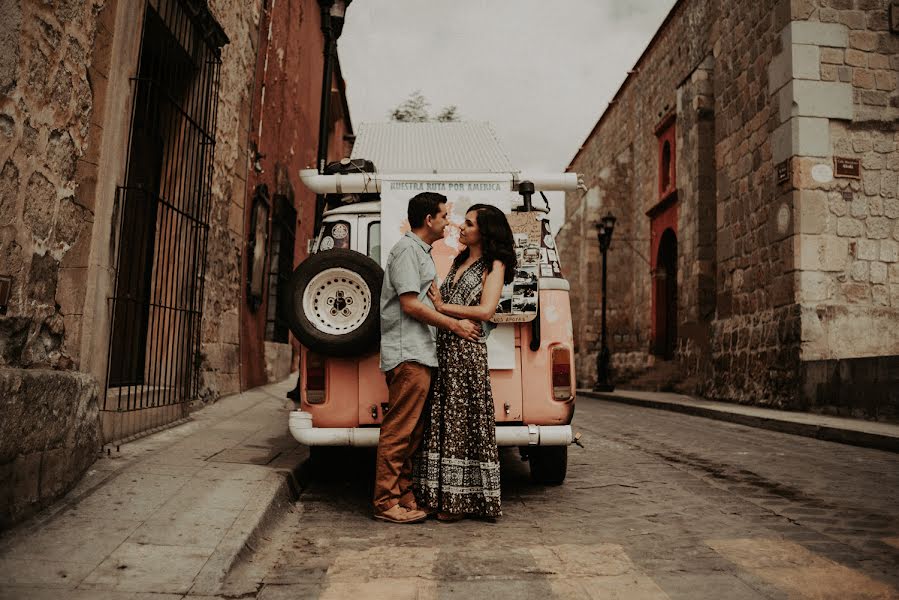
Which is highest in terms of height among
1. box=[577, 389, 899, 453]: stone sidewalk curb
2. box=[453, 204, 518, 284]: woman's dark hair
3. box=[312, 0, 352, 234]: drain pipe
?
box=[312, 0, 352, 234]: drain pipe

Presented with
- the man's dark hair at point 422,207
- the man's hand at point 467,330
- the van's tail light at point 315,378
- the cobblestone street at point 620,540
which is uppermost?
the man's dark hair at point 422,207

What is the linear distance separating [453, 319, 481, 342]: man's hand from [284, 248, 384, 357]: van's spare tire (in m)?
0.49

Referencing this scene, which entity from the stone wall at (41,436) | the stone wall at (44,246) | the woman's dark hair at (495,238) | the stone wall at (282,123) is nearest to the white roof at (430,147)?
the woman's dark hair at (495,238)

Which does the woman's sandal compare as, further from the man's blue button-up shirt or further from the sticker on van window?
the sticker on van window

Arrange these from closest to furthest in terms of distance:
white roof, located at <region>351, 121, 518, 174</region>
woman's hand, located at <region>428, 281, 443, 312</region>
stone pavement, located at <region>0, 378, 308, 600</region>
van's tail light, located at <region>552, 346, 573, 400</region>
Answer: stone pavement, located at <region>0, 378, 308, 600</region>
woman's hand, located at <region>428, 281, 443, 312</region>
van's tail light, located at <region>552, 346, 573, 400</region>
white roof, located at <region>351, 121, 518, 174</region>

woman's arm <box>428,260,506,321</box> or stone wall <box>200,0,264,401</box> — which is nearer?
woman's arm <box>428,260,506,321</box>

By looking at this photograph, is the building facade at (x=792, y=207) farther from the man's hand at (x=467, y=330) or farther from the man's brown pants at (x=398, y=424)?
the man's brown pants at (x=398, y=424)

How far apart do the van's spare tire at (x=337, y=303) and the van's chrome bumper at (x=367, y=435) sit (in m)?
0.47

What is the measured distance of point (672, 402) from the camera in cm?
1283

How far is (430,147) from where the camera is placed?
20.8 ft

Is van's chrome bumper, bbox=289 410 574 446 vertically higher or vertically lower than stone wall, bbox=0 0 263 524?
lower

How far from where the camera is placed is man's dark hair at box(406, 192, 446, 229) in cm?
416

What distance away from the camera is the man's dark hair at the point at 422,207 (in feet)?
13.6

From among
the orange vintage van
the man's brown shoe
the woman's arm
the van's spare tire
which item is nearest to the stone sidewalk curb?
the orange vintage van
